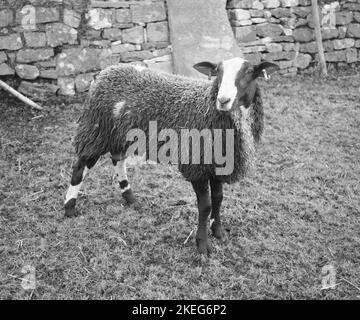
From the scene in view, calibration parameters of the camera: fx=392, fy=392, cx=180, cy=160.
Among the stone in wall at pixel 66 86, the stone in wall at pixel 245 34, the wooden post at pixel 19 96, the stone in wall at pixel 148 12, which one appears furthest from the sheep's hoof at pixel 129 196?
the stone in wall at pixel 245 34

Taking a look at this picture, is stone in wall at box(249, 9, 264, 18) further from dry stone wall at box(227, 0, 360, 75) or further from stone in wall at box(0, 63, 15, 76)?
stone in wall at box(0, 63, 15, 76)

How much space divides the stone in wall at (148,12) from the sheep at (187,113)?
355 centimetres

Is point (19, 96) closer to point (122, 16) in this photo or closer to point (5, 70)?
point (5, 70)

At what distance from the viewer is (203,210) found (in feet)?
11.9

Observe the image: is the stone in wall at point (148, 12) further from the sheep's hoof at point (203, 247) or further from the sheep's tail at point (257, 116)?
the sheep's hoof at point (203, 247)

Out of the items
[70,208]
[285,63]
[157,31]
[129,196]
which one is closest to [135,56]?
[157,31]

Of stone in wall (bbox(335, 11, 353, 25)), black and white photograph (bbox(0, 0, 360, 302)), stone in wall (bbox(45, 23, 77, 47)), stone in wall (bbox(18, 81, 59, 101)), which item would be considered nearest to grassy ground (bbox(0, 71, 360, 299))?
black and white photograph (bbox(0, 0, 360, 302))

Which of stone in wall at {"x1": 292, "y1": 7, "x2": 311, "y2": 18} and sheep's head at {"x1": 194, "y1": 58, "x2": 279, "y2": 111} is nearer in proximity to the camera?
sheep's head at {"x1": 194, "y1": 58, "x2": 279, "y2": 111}

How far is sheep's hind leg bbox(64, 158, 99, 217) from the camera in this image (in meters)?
4.21

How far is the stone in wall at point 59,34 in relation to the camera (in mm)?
6680

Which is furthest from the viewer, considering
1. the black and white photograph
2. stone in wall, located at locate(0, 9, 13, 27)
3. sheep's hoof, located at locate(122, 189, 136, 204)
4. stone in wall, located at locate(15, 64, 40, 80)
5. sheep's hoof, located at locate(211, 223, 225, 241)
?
stone in wall, located at locate(15, 64, 40, 80)

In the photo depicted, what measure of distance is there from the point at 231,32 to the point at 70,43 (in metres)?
3.04

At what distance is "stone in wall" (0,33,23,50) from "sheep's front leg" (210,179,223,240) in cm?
470

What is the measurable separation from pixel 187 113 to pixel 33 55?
168 inches
